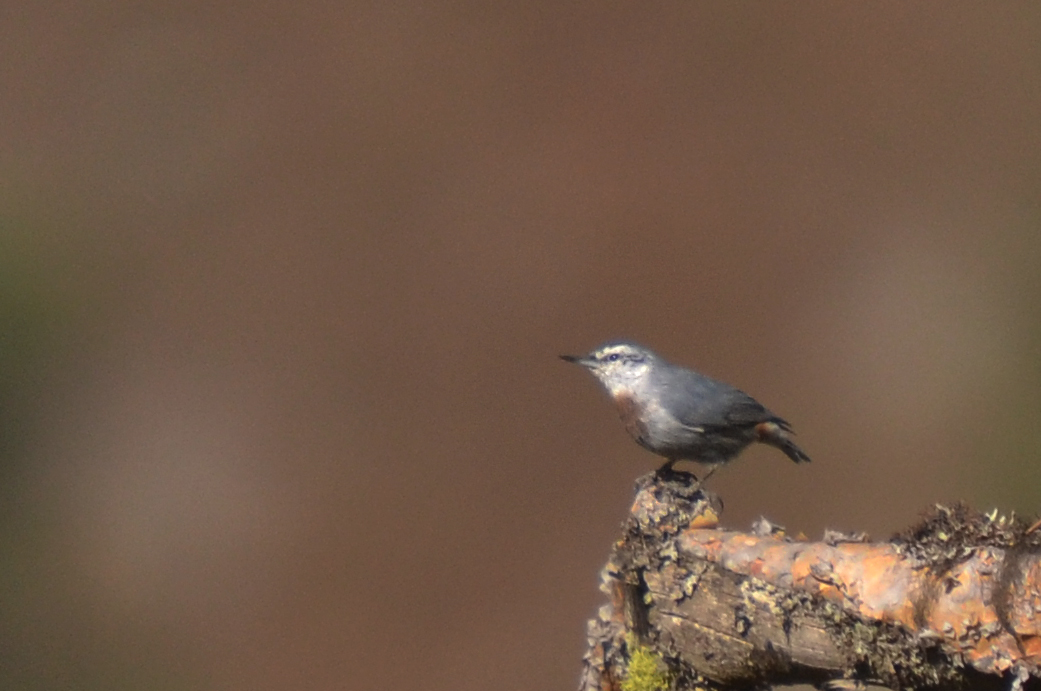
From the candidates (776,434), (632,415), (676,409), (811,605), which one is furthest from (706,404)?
(811,605)

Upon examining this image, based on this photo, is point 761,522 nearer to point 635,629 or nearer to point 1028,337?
point 635,629

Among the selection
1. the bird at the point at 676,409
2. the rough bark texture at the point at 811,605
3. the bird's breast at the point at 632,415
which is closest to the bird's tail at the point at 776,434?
the bird at the point at 676,409

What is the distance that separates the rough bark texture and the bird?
129 centimetres

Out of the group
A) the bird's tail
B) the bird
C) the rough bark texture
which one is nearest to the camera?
the rough bark texture

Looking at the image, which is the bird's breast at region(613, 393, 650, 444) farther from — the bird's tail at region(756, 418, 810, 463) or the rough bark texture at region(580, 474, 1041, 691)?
the rough bark texture at region(580, 474, 1041, 691)

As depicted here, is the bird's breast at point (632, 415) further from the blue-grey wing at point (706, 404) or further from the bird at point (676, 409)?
the blue-grey wing at point (706, 404)

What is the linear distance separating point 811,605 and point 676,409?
199 centimetres

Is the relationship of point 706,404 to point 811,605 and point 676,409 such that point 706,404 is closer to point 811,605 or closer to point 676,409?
point 676,409

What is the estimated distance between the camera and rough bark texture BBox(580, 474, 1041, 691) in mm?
1785

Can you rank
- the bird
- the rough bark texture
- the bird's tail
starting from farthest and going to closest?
1. the bird's tail
2. the bird
3. the rough bark texture

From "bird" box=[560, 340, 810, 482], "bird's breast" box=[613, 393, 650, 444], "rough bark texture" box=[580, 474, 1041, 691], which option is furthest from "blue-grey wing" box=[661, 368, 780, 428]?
"rough bark texture" box=[580, 474, 1041, 691]

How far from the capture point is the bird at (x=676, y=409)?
4062 millimetres

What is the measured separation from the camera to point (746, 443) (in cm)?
436

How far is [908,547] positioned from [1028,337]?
701 cm
